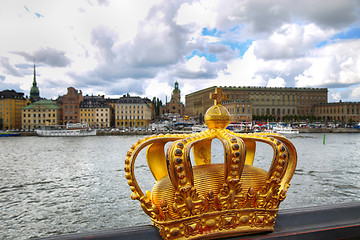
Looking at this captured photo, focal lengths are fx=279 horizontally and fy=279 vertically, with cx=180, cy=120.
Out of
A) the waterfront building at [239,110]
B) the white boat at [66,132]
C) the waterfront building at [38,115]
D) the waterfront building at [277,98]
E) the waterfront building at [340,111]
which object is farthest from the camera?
the waterfront building at [277,98]

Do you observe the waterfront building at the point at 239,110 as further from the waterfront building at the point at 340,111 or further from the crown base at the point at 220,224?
the crown base at the point at 220,224

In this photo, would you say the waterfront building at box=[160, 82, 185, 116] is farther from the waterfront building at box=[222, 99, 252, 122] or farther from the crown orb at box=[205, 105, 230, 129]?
the crown orb at box=[205, 105, 230, 129]

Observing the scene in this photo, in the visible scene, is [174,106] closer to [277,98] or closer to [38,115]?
[277,98]

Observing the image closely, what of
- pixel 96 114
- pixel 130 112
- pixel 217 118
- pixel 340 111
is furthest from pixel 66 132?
pixel 340 111

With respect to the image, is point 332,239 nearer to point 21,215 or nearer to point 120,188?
point 21,215

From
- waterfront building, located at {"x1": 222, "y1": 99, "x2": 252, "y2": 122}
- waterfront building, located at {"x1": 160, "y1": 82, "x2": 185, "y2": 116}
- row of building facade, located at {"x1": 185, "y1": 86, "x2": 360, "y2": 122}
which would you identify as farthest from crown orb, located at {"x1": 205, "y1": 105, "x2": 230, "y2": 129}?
waterfront building, located at {"x1": 160, "y1": 82, "x2": 185, "y2": 116}

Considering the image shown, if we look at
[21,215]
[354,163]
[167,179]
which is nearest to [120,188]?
[21,215]

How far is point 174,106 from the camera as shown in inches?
5044

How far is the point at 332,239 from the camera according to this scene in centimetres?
229

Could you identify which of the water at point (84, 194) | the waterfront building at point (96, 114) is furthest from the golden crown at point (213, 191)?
the waterfront building at point (96, 114)

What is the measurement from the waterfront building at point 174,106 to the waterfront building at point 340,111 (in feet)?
193

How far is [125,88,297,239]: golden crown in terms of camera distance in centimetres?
227

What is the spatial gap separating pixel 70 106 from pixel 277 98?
76.8m

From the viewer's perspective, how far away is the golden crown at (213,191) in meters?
2.27
